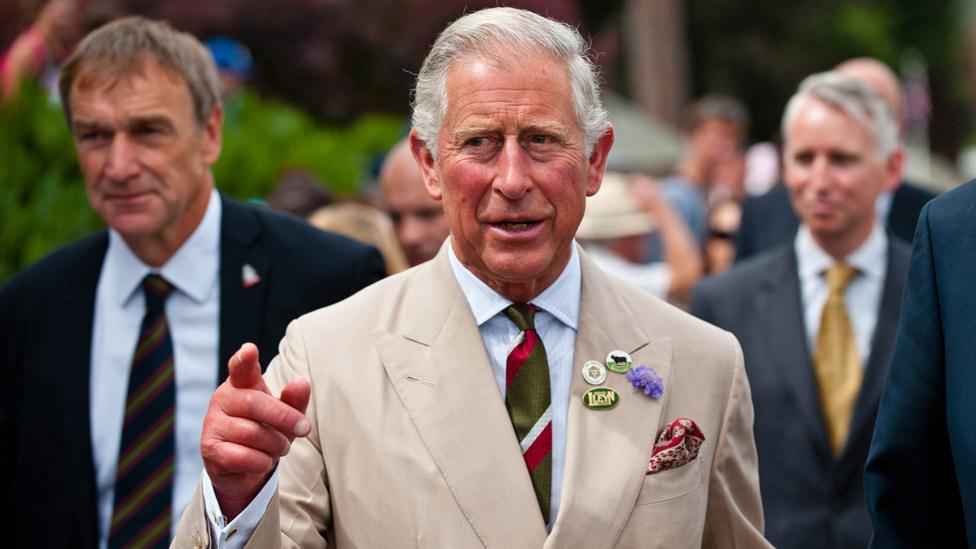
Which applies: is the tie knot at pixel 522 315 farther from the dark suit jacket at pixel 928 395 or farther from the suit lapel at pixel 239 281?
the suit lapel at pixel 239 281

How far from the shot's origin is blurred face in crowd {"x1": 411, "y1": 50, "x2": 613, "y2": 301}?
10.9ft

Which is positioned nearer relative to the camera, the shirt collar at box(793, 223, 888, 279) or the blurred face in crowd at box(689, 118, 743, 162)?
the shirt collar at box(793, 223, 888, 279)

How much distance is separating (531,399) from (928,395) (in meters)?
0.90

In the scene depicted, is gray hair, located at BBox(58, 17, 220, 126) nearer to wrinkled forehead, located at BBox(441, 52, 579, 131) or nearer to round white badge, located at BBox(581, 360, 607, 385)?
wrinkled forehead, located at BBox(441, 52, 579, 131)

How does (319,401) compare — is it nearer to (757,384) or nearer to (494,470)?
(494,470)

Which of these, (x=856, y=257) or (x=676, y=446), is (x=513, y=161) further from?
(x=856, y=257)

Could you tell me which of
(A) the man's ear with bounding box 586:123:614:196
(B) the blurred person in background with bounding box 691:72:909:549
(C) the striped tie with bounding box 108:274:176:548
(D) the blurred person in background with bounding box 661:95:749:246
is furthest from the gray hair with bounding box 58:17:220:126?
(D) the blurred person in background with bounding box 661:95:749:246

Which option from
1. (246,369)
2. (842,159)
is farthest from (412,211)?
(246,369)

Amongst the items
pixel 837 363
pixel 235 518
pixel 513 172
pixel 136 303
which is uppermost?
pixel 513 172

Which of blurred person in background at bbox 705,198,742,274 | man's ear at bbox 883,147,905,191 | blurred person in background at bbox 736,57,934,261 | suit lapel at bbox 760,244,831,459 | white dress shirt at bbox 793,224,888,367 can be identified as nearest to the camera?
suit lapel at bbox 760,244,831,459

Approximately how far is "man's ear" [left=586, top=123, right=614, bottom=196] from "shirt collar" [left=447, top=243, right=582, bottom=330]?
0.22 m

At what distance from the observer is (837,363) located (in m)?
5.57

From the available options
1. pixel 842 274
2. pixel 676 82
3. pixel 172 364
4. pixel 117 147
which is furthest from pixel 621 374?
pixel 676 82

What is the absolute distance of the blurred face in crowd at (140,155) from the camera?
4594mm
